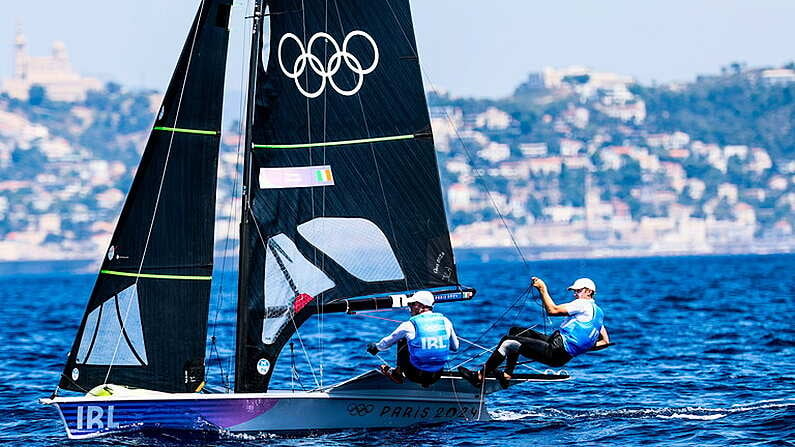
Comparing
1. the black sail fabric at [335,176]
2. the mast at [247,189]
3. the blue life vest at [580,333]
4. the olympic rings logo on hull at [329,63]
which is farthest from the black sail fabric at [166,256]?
the blue life vest at [580,333]

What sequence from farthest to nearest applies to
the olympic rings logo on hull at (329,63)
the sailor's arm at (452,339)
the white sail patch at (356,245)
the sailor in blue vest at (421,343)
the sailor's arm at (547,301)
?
the white sail patch at (356,245) → the olympic rings logo on hull at (329,63) → the sailor's arm at (452,339) → the sailor in blue vest at (421,343) → the sailor's arm at (547,301)

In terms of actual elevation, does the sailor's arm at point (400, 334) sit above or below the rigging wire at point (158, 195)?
below

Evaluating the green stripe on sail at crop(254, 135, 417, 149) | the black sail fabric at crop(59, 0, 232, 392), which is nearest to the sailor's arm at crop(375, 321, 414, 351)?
the black sail fabric at crop(59, 0, 232, 392)

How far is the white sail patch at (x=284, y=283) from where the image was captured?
17.3 metres

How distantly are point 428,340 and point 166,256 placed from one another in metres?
3.06

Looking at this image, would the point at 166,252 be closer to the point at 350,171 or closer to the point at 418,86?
the point at 350,171

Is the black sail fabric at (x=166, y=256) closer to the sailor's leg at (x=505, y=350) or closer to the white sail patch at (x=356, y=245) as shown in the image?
the white sail patch at (x=356, y=245)

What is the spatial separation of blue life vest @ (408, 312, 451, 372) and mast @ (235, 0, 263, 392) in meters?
1.92

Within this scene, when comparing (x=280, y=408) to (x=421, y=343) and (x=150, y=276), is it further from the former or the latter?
(x=150, y=276)

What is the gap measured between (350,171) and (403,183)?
2.08 feet

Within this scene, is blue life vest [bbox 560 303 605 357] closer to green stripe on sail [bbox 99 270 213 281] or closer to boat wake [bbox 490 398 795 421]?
boat wake [bbox 490 398 795 421]

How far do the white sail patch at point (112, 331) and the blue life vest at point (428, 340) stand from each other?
304cm

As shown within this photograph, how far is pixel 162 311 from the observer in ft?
55.9

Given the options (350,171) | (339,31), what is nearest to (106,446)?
(350,171)
